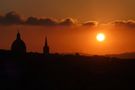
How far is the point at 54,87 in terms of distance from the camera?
83375 mm

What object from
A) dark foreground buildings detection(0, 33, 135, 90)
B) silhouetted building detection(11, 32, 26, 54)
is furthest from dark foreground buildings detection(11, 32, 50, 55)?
dark foreground buildings detection(0, 33, 135, 90)

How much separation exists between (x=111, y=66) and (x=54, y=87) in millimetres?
25333

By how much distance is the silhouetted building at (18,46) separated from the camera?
123m

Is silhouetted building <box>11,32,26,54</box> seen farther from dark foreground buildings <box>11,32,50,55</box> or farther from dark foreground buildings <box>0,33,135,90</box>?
dark foreground buildings <box>0,33,135,90</box>

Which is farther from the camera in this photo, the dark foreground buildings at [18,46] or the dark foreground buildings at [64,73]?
the dark foreground buildings at [18,46]

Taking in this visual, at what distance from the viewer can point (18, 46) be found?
5044 inches

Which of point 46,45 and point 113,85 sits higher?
point 46,45

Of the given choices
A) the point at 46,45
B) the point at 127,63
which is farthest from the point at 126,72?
the point at 46,45

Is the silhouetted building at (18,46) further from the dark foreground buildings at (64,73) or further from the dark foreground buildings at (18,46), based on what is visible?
the dark foreground buildings at (64,73)

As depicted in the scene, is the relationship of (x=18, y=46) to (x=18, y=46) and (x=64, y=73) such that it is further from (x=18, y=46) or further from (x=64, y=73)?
(x=64, y=73)

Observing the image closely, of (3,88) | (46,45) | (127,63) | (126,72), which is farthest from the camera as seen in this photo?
(46,45)

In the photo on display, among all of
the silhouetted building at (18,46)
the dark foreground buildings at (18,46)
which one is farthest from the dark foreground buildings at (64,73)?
the dark foreground buildings at (18,46)

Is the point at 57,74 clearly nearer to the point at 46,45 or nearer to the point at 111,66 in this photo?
the point at 111,66

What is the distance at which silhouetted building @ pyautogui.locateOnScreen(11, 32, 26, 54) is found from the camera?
123 metres
